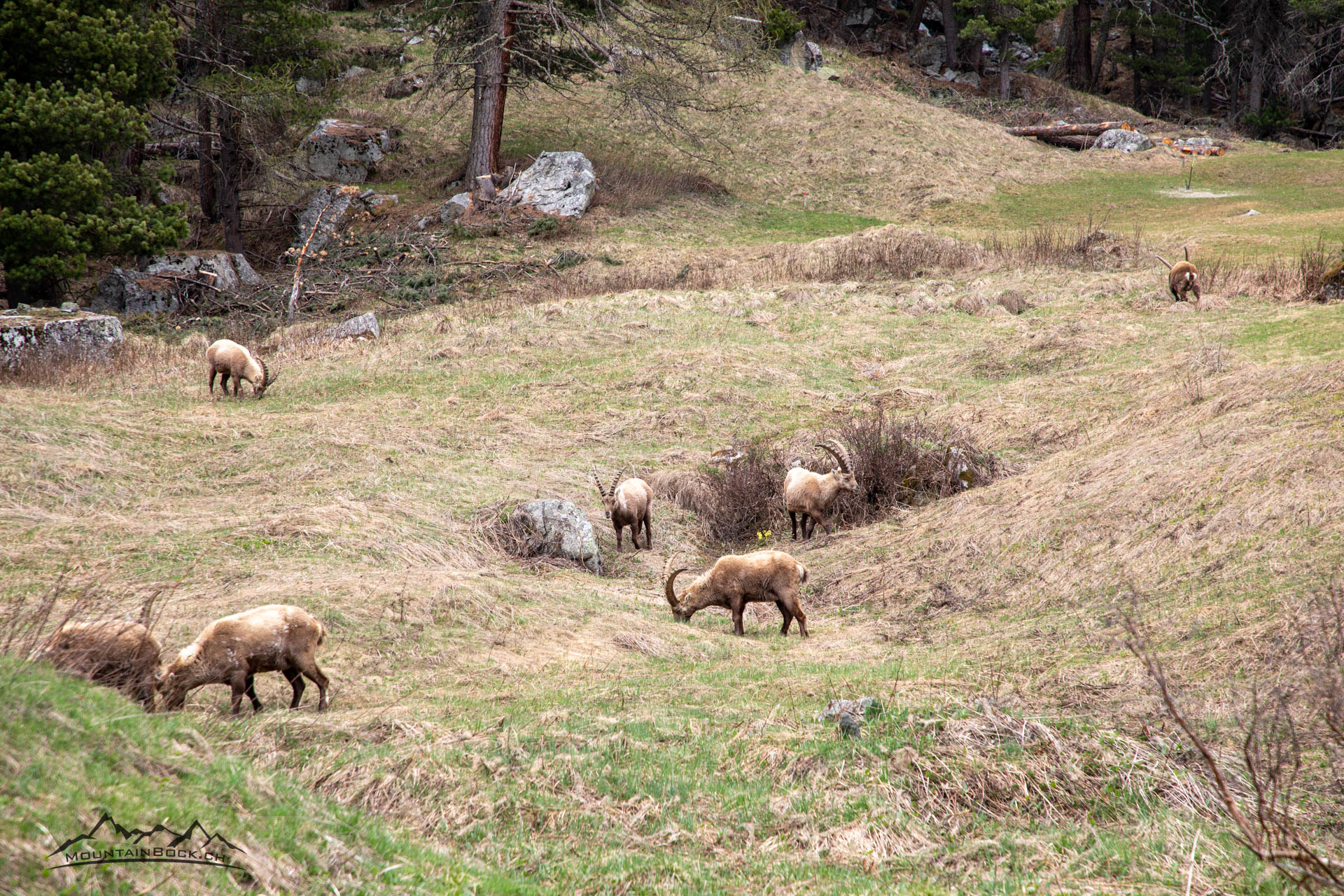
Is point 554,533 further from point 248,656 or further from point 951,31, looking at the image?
point 951,31

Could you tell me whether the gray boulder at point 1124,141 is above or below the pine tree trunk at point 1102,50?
below

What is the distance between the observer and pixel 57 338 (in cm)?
2056

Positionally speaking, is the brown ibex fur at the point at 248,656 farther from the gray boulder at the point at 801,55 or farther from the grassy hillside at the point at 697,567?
the gray boulder at the point at 801,55

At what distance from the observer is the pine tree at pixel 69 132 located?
22828 millimetres

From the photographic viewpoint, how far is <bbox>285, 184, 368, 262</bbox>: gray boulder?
33.5 m

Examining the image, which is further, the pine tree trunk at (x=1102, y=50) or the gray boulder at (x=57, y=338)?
→ the pine tree trunk at (x=1102, y=50)

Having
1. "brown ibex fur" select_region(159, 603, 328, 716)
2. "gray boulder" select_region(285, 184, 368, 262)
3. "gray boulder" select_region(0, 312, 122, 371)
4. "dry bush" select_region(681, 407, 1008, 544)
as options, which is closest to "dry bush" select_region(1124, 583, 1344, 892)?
"brown ibex fur" select_region(159, 603, 328, 716)

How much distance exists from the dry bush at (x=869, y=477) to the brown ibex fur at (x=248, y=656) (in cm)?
879

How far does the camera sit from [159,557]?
10633 mm

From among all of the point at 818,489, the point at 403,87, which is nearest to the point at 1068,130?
the point at 403,87

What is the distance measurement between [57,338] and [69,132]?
623 centimetres

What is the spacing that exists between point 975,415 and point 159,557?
1296cm

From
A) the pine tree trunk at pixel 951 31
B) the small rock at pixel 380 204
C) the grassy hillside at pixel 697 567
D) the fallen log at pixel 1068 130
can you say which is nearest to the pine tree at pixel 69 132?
the grassy hillside at pixel 697 567

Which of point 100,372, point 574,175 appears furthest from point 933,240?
point 100,372
